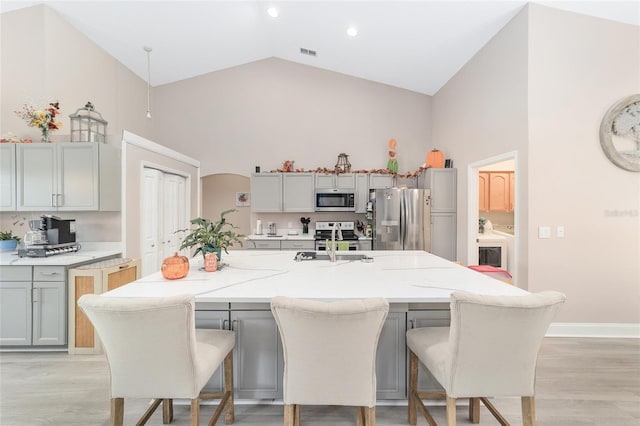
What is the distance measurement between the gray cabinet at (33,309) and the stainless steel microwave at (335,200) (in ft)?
11.7

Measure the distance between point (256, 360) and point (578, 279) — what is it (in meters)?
3.38

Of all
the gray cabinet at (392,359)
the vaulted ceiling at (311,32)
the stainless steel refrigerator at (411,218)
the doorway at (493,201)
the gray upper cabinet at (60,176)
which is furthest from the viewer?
the stainless steel refrigerator at (411,218)

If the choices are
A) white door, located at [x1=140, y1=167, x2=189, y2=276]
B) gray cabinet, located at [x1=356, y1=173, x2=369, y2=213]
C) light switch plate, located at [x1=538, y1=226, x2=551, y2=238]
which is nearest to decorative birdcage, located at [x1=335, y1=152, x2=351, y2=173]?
gray cabinet, located at [x1=356, y1=173, x2=369, y2=213]

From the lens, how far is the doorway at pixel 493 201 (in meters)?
4.38

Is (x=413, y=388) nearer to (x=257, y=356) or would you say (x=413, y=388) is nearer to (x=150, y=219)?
(x=257, y=356)

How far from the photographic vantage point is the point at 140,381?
1.44 meters

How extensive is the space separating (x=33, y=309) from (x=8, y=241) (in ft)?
3.34

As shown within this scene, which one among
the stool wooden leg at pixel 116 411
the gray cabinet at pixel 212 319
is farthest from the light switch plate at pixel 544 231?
the stool wooden leg at pixel 116 411

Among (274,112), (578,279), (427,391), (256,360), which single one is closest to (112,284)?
(256,360)

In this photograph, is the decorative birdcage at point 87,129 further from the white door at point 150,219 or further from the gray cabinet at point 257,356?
the gray cabinet at point 257,356

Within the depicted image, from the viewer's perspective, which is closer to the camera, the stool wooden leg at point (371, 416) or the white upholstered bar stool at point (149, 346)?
the white upholstered bar stool at point (149, 346)

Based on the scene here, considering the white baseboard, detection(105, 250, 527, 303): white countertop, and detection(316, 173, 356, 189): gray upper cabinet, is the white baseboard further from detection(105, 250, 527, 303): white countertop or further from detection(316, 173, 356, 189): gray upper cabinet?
detection(316, 173, 356, 189): gray upper cabinet

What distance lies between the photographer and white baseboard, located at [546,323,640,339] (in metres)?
3.25

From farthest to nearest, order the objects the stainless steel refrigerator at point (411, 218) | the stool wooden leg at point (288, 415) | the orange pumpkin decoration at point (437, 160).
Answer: the orange pumpkin decoration at point (437, 160) < the stainless steel refrigerator at point (411, 218) < the stool wooden leg at point (288, 415)
